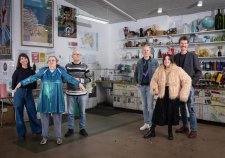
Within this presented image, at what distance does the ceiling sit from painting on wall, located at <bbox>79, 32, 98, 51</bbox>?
64 cm

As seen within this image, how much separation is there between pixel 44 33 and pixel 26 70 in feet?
6.52

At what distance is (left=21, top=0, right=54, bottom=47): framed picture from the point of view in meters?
5.45

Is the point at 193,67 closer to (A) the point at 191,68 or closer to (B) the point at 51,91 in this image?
(A) the point at 191,68

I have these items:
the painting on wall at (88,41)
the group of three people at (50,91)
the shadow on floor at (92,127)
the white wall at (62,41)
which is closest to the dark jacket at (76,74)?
the group of three people at (50,91)

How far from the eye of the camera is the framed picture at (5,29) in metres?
5.38

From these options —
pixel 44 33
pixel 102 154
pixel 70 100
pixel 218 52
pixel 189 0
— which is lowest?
pixel 102 154

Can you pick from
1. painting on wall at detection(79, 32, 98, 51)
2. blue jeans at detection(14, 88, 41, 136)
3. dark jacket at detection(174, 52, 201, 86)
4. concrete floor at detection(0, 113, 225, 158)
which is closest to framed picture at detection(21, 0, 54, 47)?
painting on wall at detection(79, 32, 98, 51)

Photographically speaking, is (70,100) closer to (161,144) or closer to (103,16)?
(161,144)

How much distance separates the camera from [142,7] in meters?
6.11

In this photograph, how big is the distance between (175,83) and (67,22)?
3798 mm

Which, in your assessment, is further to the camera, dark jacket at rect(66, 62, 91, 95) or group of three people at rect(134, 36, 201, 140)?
dark jacket at rect(66, 62, 91, 95)

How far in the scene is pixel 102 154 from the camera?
3.38m

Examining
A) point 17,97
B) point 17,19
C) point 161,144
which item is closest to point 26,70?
point 17,97

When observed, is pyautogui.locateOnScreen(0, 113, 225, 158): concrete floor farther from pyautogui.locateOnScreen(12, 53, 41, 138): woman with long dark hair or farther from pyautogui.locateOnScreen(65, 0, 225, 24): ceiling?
pyautogui.locateOnScreen(65, 0, 225, 24): ceiling
